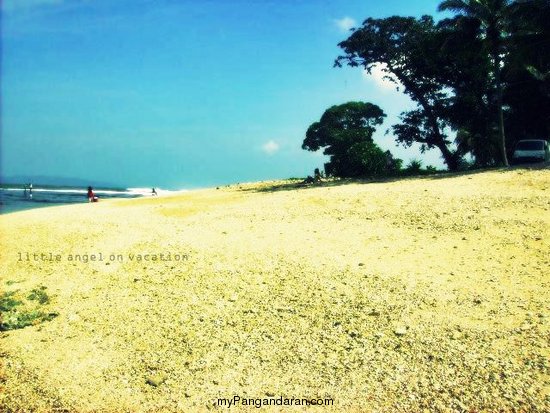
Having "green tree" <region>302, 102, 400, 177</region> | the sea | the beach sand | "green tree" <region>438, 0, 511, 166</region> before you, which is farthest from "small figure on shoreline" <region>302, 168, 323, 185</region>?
the sea

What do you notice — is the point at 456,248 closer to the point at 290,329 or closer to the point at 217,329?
the point at 290,329

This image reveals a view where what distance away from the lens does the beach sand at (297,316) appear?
5.18 meters

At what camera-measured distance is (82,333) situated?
7.02 meters

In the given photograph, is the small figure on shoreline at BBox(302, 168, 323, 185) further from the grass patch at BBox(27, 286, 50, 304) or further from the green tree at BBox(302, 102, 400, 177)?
the grass patch at BBox(27, 286, 50, 304)

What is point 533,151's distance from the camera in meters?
25.4

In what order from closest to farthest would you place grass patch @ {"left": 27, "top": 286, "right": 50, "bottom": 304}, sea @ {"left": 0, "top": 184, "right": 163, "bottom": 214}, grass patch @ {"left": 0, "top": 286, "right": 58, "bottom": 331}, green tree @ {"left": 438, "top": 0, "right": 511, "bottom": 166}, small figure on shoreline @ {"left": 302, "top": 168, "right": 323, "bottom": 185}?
grass patch @ {"left": 0, "top": 286, "right": 58, "bottom": 331} < grass patch @ {"left": 27, "top": 286, "right": 50, "bottom": 304} < green tree @ {"left": 438, "top": 0, "right": 511, "bottom": 166} < small figure on shoreline @ {"left": 302, "top": 168, "right": 323, "bottom": 185} < sea @ {"left": 0, "top": 184, "right": 163, "bottom": 214}

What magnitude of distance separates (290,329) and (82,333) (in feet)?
12.0

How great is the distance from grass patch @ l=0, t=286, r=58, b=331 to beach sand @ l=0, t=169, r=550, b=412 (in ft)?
0.47

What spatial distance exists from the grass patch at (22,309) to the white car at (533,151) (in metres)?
27.3

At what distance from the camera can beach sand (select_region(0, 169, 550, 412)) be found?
5176 mm

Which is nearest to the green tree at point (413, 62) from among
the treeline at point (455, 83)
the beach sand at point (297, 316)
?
the treeline at point (455, 83)

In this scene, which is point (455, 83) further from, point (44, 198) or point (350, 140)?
point (44, 198)

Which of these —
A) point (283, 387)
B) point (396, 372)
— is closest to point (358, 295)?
point (396, 372)

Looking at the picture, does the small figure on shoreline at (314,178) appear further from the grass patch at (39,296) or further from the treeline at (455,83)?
the grass patch at (39,296)
